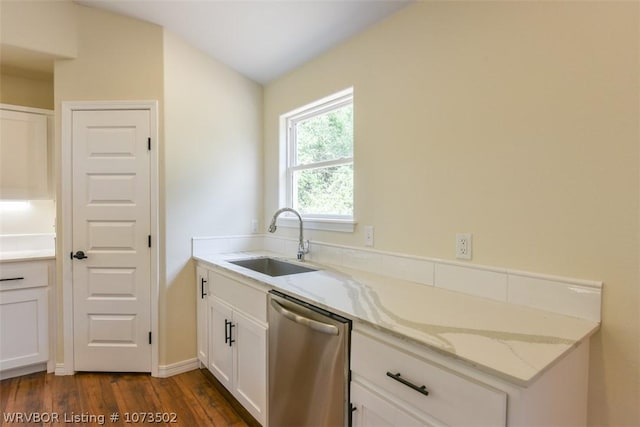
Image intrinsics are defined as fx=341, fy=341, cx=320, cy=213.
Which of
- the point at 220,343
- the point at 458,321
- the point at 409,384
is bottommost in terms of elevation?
the point at 220,343

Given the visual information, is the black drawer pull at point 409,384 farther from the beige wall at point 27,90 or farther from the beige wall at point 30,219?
the beige wall at point 27,90

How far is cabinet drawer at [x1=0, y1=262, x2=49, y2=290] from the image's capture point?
7.80 feet

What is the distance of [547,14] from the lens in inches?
50.4

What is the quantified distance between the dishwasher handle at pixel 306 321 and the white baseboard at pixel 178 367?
54.8 inches

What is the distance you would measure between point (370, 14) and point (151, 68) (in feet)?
5.33

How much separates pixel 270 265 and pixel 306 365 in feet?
3.91

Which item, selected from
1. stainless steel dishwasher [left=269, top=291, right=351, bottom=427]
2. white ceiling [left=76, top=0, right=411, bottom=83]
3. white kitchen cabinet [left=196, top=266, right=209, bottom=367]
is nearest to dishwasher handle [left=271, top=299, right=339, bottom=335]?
stainless steel dishwasher [left=269, top=291, right=351, bottom=427]

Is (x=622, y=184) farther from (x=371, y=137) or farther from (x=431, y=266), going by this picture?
(x=371, y=137)

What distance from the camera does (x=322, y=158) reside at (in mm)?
2555

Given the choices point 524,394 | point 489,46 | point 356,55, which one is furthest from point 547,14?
point 524,394

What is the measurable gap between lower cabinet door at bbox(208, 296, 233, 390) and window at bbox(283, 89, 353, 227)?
0.90 meters

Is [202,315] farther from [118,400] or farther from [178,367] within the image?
[118,400]

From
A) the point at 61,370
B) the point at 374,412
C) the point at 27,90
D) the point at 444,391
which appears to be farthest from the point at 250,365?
the point at 27,90

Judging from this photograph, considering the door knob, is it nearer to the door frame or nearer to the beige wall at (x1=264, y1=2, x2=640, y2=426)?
the door frame
